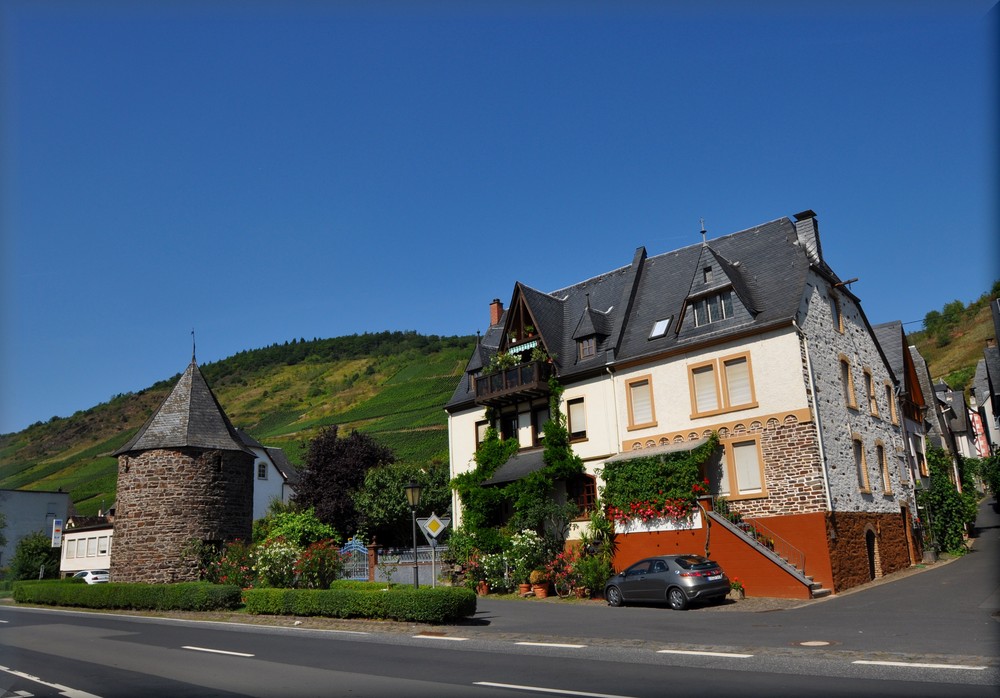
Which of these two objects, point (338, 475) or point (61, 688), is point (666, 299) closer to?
point (338, 475)

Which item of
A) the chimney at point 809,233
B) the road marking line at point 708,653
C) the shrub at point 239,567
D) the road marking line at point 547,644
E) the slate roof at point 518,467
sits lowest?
the road marking line at point 547,644

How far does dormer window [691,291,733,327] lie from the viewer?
26906 millimetres

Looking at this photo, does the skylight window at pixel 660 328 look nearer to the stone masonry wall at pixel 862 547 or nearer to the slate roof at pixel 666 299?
the slate roof at pixel 666 299

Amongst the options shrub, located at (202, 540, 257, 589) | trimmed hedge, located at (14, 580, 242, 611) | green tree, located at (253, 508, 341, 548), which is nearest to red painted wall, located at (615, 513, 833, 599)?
shrub, located at (202, 540, 257, 589)

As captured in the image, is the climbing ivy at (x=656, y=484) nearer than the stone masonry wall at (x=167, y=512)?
Yes

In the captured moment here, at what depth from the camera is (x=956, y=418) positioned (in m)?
58.0

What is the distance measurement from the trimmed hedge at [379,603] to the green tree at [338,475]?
65.0ft

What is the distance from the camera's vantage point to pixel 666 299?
30.2m

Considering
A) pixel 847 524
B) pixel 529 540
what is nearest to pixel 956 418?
pixel 847 524

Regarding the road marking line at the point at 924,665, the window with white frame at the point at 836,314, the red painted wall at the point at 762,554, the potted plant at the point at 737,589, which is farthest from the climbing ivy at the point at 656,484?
the road marking line at the point at 924,665

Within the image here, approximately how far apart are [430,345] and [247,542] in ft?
405

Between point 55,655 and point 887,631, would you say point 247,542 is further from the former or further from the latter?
point 887,631

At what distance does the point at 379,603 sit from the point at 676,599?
8.08 metres

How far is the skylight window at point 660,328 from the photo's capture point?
28594mm
